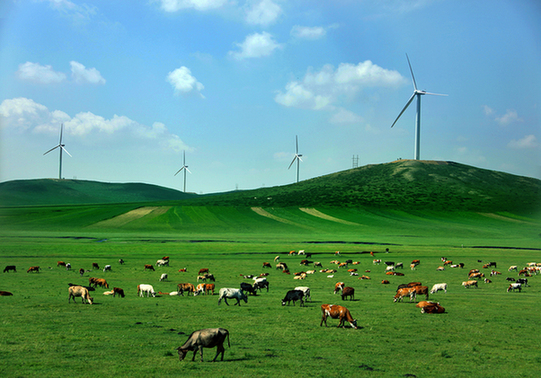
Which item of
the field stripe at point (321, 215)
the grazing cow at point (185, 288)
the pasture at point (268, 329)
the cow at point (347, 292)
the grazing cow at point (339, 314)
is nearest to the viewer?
the pasture at point (268, 329)

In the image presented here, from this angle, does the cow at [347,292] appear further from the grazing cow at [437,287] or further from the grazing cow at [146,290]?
the grazing cow at [146,290]

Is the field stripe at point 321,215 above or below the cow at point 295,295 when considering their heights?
above

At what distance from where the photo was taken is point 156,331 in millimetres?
21250

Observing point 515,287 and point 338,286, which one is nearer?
point 338,286

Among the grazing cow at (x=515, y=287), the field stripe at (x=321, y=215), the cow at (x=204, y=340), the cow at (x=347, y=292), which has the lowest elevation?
the grazing cow at (x=515, y=287)

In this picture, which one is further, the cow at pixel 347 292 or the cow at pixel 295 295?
the cow at pixel 347 292

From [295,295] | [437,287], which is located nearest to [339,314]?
[295,295]

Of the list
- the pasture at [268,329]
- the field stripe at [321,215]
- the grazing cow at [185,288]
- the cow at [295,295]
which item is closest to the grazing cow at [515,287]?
the pasture at [268,329]

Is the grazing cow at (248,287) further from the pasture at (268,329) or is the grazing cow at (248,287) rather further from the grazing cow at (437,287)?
the grazing cow at (437,287)

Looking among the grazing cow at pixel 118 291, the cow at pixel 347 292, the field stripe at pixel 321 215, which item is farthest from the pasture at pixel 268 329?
the field stripe at pixel 321 215

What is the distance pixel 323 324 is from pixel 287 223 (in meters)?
114

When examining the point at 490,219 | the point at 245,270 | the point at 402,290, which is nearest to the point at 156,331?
the point at 402,290

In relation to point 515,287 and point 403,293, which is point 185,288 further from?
point 515,287

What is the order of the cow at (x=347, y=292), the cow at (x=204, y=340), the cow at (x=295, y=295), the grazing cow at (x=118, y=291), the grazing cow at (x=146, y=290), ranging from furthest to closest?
the grazing cow at (x=146, y=290) < the grazing cow at (x=118, y=291) < the cow at (x=347, y=292) < the cow at (x=295, y=295) < the cow at (x=204, y=340)
